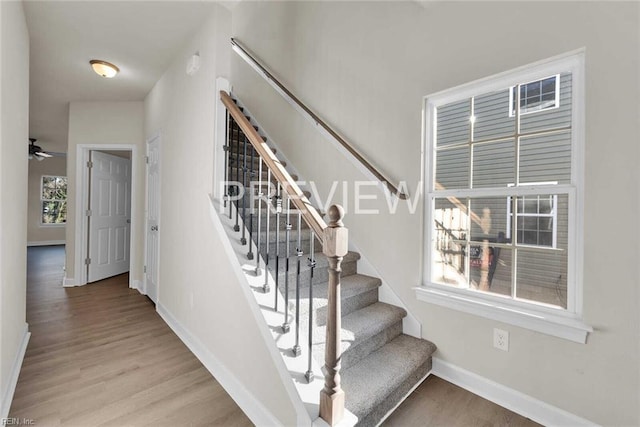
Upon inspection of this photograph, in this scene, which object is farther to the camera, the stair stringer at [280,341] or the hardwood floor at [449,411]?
the hardwood floor at [449,411]

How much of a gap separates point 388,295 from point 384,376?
0.72 m

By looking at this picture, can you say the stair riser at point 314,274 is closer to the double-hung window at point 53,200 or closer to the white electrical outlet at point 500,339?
the white electrical outlet at point 500,339

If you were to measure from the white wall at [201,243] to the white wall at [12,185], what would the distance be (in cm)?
104

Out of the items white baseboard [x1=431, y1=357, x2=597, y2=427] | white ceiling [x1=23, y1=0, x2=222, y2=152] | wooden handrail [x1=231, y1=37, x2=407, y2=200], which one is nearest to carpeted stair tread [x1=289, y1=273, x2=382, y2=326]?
white baseboard [x1=431, y1=357, x2=597, y2=427]

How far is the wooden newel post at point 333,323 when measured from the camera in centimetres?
127

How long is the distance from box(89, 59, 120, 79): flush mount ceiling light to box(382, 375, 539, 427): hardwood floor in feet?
12.6

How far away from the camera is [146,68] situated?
3.07 meters

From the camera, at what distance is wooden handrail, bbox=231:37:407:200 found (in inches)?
89.1

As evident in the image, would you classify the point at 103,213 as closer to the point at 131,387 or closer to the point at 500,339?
the point at 131,387

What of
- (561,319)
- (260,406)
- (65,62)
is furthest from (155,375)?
(65,62)

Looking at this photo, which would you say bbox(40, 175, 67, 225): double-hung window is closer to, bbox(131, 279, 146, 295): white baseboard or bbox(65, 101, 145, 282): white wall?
bbox(65, 101, 145, 282): white wall

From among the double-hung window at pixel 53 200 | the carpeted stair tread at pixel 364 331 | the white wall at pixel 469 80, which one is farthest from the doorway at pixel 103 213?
the double-hung window at pixel 53 200

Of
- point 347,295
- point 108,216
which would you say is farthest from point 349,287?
point 108,216

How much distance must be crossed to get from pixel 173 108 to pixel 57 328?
2.36 meters
